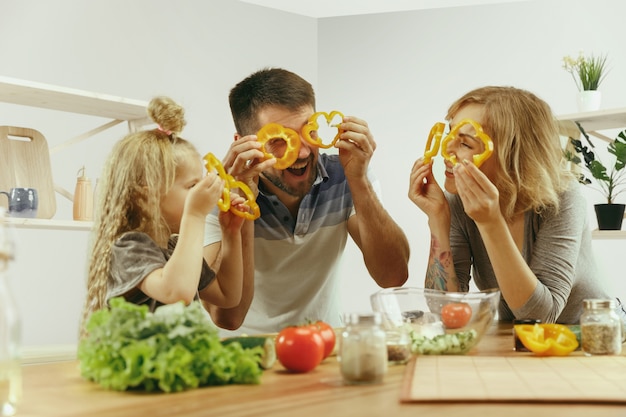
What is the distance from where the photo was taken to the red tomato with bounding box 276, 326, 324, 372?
58.9 inches

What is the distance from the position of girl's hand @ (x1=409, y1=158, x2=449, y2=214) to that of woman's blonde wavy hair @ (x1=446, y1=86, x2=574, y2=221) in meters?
0.23

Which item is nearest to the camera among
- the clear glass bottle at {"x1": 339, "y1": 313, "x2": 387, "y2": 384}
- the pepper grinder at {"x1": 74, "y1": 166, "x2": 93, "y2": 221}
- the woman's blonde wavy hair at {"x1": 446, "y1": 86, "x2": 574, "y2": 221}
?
the clear glass bottle at {"x1": 339, "y1": 313, "x2": 387, "y2": 384}

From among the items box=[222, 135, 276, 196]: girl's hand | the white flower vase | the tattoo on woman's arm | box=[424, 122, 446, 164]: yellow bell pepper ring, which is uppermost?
the white flower vase

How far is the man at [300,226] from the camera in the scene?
114 inches

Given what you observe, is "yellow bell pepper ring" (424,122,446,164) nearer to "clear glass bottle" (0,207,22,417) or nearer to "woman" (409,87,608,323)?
"woman" (409,87,608,323)

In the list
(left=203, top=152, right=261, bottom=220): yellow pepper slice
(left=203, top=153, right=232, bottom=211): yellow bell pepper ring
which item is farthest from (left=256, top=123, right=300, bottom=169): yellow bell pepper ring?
(left=203, top=153, right=232, bottom=211): yellow bell pepper ring

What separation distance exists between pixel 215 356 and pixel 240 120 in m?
1.91

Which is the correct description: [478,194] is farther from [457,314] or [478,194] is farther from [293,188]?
[293,188]

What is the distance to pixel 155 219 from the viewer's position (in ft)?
7.43

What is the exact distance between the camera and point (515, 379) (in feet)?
4.67

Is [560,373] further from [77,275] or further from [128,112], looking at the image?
[77,275]

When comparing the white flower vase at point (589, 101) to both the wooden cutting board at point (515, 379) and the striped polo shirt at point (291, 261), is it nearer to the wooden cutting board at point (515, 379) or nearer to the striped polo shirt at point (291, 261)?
the striped polo shirt at point (291, 261)

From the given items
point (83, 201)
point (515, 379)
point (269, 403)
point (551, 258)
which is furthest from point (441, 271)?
point (83, 201)

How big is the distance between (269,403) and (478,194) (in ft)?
4.37
